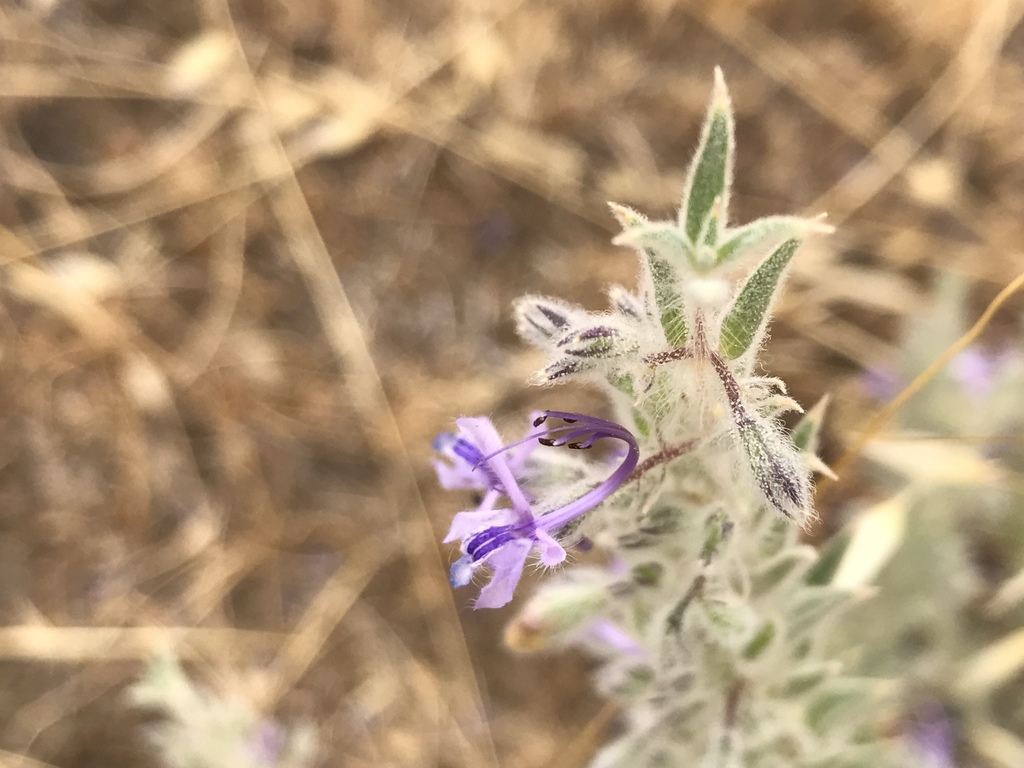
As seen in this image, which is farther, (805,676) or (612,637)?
(612,637)

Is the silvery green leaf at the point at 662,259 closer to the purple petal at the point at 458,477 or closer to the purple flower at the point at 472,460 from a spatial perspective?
the purple flower at the point at 472,460

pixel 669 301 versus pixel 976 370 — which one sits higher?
pixel 976 370

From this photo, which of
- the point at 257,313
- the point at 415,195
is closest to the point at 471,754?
the point at 257,313

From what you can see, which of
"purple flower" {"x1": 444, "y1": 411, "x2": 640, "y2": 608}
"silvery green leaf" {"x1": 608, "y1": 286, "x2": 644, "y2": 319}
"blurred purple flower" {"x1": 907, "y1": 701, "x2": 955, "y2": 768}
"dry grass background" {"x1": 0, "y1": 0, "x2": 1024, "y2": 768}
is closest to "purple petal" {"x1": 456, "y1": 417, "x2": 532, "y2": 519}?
"purple flower" {"x1": 444, "y1": 411, "x2": 640, "y2": 608}

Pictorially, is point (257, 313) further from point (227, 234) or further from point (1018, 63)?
point (1018, 63)

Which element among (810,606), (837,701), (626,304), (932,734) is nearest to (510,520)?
(626,304)

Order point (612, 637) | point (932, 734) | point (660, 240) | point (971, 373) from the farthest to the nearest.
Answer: point (971, 373) < point (932, 734) < point (612, 637) < point (660, 240)

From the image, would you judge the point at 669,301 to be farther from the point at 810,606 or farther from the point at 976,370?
the point at 976,370

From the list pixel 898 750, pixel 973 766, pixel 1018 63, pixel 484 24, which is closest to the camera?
pixel 898 750
